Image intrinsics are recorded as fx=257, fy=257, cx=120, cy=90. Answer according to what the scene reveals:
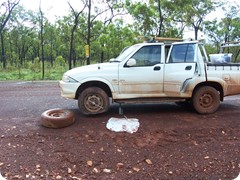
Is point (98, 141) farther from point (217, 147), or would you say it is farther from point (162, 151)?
point (217, 147)

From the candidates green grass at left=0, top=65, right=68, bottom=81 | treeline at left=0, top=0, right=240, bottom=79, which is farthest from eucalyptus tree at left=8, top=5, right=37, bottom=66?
green grass at left=0, top=65, right=68, bottom=81

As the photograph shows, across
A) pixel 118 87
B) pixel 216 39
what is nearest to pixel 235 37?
pixel 216 39

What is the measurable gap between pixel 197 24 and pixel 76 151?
89.2ft

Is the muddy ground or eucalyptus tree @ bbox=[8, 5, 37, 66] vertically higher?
eucalyptus tree @ bbox=[8, 5, 37, 66]

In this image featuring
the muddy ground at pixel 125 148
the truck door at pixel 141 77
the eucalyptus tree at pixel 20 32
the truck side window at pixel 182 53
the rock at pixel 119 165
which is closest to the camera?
the muddy ground at pixel 125 148

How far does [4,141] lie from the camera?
5004 mm

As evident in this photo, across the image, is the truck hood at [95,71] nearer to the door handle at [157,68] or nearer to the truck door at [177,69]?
the door handle at [157,68]

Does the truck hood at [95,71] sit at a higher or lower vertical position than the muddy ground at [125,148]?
higher

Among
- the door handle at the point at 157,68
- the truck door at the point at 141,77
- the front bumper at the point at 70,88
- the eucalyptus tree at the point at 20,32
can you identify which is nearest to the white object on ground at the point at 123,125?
the truck door at the point at 141,77

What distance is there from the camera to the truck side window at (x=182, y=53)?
21.4 ft

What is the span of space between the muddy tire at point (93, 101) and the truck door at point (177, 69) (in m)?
1.58

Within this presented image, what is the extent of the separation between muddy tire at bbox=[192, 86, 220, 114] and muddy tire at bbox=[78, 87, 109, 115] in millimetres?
2276

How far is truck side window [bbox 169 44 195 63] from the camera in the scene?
21.4 feet

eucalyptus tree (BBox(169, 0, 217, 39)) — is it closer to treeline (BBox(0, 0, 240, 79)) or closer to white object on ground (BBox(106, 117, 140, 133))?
treeline (BBox(0, 0, 240, 79))
